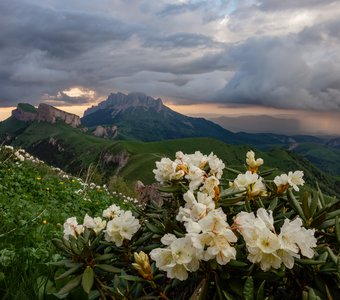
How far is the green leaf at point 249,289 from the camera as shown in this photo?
2570 millimetres

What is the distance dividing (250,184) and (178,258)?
3.61ft

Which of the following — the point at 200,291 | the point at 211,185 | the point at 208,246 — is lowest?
the point at 200,291

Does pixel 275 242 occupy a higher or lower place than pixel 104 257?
higher

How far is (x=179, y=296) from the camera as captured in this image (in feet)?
9.78

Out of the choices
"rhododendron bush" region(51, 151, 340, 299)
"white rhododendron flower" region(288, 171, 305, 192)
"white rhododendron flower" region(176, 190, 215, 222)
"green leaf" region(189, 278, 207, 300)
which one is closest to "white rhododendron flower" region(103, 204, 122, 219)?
"rhododendron bush" region(51, 151, 340, 299)

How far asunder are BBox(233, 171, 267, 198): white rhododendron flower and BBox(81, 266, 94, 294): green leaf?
1.33 metres

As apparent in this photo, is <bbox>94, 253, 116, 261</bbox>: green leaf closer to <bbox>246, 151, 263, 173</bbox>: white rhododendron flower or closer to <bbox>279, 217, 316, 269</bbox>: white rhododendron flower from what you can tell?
<bbox>279, 217, 316, 269</bbox>: white rhododendron flower

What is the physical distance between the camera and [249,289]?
8.45ft

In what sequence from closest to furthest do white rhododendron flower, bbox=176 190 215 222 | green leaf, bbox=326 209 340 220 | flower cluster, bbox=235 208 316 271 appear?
flower cluster, bbox=235 208 316 271 < white rhododendron flower, bbox=176 190 215 222 < green leaf, bbox=326 209 340 220

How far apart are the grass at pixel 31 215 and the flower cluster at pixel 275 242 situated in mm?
2051

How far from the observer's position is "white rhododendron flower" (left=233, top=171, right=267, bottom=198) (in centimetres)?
341

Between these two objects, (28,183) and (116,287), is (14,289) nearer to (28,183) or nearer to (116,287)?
(116,287)

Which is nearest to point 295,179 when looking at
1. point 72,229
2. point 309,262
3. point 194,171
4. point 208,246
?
point 194,171

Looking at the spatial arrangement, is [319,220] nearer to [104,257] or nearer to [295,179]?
[295,179]
